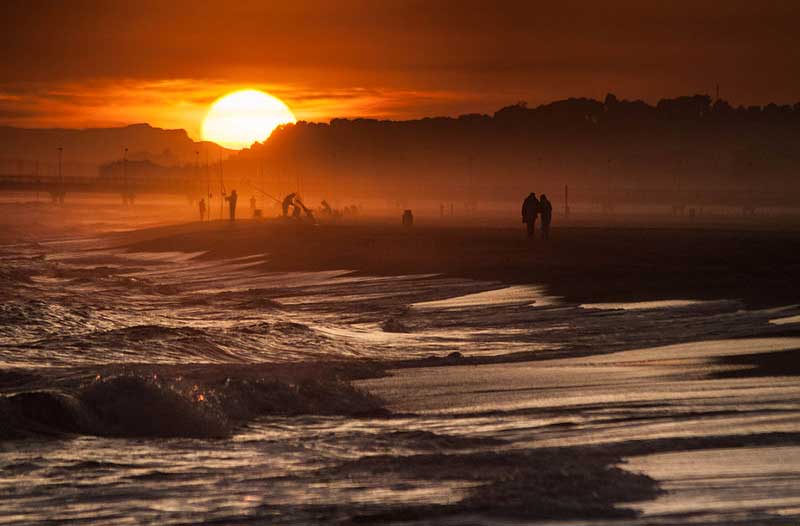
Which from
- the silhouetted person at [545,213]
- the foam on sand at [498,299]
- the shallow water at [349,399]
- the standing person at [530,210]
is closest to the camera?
the shallow water at [349,399]

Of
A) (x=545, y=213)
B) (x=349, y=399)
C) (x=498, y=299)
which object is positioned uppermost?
(x=545, y=213)

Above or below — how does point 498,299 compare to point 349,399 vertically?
above

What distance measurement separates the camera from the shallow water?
727 centimetres

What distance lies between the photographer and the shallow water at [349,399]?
7273mm

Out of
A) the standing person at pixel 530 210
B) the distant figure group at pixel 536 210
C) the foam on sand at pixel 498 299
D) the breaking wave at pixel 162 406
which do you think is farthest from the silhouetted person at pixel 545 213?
the breaking wave at pixel 162 406

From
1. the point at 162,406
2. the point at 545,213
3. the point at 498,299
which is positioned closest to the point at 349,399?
the point at 162,406

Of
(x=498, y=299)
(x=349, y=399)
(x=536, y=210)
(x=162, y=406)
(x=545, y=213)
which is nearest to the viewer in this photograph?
(x=162, y=406)

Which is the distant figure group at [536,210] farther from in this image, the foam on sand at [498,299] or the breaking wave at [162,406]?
the breaking wave at [162,406]

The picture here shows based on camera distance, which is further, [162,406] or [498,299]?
[498,299]

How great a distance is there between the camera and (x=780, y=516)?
6391 mm

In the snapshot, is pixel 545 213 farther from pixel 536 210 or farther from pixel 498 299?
pixel 498 299

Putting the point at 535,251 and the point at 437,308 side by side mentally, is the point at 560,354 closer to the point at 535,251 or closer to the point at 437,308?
the point at 437,308

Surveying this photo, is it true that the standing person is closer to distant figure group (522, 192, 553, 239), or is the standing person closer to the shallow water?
distant figure group (522, 192, 553, 239)

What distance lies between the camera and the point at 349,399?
36.2ft
